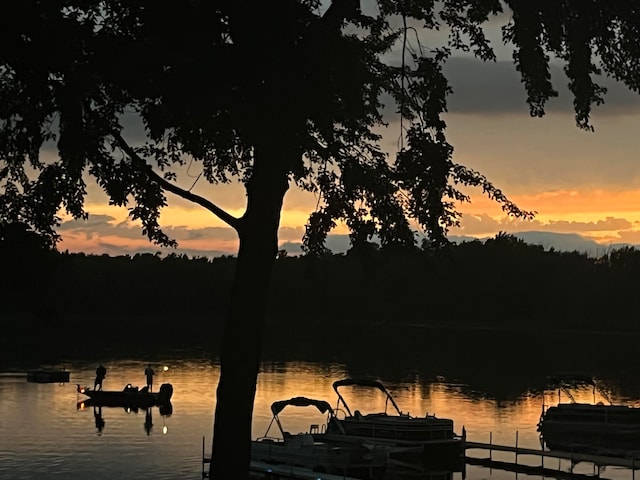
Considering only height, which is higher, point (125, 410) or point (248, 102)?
point (248, 102)

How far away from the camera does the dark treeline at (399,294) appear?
158000 mm

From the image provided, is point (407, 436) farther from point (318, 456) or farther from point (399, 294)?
point (399, 294)

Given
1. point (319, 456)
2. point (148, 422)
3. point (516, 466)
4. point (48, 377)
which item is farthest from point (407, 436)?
point (48, 377)

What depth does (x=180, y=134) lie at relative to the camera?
1437 cm

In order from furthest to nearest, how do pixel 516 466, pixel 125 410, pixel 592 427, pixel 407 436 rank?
pixel 125 410 → pixel 592 427 → pixel 516 466 → pixel 407 436

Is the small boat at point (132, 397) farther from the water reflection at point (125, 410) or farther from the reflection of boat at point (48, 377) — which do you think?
the reflection of boat at point (48, 377)

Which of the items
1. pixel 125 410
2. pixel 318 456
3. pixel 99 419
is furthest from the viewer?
pixel 125 410

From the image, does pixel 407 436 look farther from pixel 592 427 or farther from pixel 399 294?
pixel 399 294

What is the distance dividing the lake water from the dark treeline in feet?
148

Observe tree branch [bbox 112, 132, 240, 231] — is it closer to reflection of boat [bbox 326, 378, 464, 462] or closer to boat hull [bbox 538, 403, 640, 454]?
reflection of boat [bbox 326, 378, 464, 462]

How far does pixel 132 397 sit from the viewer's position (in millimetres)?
57906

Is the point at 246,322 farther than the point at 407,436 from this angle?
No

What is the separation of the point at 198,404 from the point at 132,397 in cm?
386

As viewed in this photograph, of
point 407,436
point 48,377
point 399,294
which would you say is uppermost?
point 399,294
